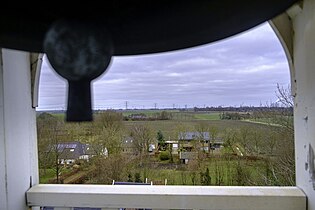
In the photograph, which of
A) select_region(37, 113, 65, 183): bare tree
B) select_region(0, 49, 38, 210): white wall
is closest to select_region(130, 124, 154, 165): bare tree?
select_region(37, 113, 65, 183): bare tree

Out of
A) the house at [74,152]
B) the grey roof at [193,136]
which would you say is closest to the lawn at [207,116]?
the grey roof at [193,136]

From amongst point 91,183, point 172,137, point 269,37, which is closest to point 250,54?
point 269,37

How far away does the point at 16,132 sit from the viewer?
1.40m

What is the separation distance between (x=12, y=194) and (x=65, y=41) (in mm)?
1222

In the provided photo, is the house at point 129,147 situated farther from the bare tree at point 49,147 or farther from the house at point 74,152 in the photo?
the bare tree at point 49,147

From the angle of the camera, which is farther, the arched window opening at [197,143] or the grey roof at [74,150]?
the grey roof at [74,150]

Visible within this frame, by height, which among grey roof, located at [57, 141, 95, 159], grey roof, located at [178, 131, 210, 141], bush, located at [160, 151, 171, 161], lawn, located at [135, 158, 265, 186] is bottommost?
lawn, located at [135, 158, 265, 186]

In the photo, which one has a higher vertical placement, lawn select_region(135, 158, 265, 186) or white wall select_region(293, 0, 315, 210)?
white wall select_region(293, 0, 315, 210)

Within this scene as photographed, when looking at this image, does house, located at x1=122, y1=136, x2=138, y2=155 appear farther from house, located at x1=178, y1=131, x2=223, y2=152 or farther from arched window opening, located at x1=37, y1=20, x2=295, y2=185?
house, located at x1=178, y1=131, x2=223, y2=152

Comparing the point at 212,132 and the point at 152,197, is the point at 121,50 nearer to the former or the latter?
the point at 152,197

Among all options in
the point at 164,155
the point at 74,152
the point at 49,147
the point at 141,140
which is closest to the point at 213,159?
the point at 164,155

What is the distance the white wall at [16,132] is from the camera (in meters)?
1.32

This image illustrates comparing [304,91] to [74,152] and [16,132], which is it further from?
[16,132]

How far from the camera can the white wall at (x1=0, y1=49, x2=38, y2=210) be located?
1.32m
